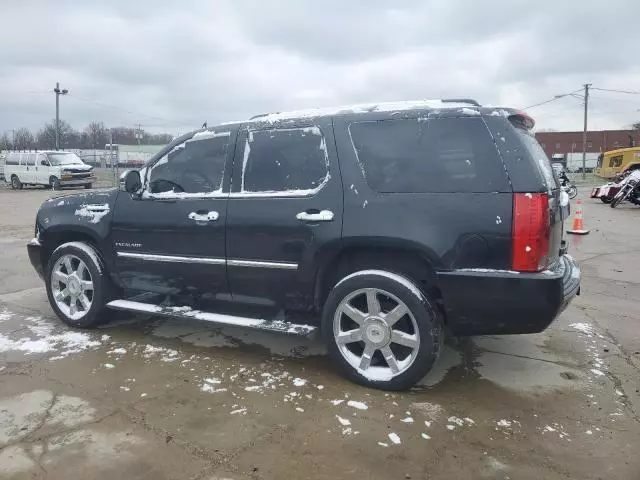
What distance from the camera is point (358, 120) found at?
3.56 m

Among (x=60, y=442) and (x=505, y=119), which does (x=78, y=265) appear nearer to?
(x=60, y=442)

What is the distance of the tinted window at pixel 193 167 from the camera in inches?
159

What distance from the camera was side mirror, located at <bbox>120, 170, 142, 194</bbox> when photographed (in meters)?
4.20

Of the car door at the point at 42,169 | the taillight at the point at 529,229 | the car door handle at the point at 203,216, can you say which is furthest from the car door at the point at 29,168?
the taillight at the point at 529,229

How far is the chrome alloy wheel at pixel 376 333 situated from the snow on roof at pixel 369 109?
1.24 m

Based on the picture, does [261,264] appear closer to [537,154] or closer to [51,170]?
[537,154]

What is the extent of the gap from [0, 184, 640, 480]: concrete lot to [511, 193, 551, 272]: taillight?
93 cm

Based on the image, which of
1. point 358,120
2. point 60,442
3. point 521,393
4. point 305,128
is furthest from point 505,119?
point 60,442

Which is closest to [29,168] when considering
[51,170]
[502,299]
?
[51,170]

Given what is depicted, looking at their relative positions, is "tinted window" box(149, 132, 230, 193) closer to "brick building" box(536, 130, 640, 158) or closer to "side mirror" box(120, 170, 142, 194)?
"side mirror" box(120, 170, 142, 194)

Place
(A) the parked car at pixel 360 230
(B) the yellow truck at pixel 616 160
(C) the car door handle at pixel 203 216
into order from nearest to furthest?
1. (A) the parked car at pixel 360 230
2. (C) the car door handle at pixel 203 216
3. (B) the yellow truck at pixel 616 160

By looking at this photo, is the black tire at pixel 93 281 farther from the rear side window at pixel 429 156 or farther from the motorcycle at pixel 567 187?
the motorcycle at pixel 567 187

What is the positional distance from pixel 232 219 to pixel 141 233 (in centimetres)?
95

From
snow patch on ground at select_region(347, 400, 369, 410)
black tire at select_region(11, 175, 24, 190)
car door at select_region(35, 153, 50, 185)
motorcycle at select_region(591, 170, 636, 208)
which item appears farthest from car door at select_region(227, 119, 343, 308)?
black tire at select_region(11, 175, 24, 190)
